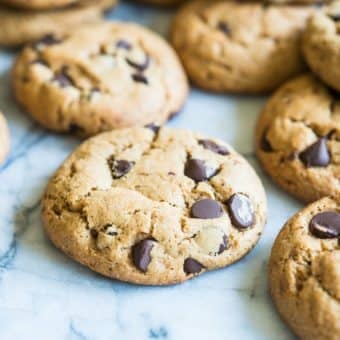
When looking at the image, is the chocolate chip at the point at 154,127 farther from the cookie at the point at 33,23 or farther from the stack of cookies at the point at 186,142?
the cookie at the point at 33,23

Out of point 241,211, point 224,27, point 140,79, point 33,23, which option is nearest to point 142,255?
point 241,211

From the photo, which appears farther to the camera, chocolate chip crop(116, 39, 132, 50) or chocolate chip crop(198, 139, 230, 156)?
chocolate chip crop(116, 39, 132, 50)

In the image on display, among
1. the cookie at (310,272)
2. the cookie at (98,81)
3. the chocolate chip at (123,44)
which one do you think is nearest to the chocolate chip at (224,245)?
the cookie at (310,272)

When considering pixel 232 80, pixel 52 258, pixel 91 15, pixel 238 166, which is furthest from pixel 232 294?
pixel 91 15

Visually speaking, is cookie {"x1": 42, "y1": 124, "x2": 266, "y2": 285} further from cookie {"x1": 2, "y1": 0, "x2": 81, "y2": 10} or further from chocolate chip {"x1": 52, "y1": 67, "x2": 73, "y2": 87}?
cookie {"x1": 2, "y1": 0, "x2": 81, "y2": 10}

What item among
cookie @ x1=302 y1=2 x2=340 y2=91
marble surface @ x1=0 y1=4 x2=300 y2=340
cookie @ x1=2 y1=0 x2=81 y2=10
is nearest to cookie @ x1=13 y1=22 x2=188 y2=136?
cookie @ x1=2 y1=0 x2=81 y2=10
